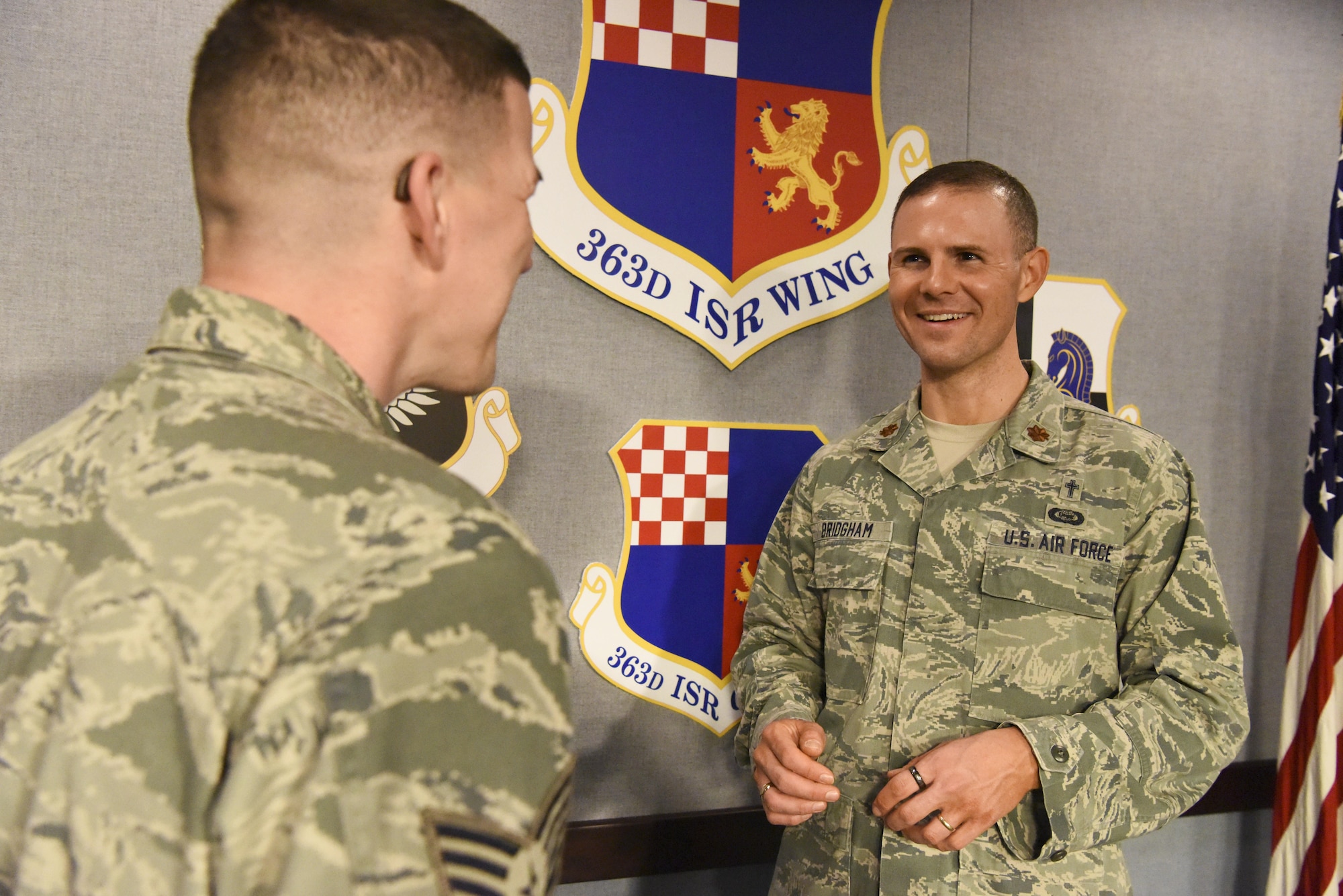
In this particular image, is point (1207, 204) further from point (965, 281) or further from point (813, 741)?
point (813, 741)

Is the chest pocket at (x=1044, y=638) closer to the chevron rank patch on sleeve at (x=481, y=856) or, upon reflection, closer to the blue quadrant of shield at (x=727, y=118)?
the blue quadrant of shield at (x=727, y=118)

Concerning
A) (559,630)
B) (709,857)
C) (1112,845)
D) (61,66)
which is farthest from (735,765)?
(61,66)

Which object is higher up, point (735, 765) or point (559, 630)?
point (559, 630)

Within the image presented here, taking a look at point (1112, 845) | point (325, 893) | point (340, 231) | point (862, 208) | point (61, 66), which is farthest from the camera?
point (862, 208)

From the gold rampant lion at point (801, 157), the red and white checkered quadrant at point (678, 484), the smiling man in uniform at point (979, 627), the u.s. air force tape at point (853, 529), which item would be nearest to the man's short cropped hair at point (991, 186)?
the smiling man in uniform at point (979, 627)

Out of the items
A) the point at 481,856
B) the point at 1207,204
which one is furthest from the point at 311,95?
the point at 1207,204

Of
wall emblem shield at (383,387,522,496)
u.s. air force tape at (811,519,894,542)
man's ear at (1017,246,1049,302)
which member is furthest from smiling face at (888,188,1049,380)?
wall emblem shield at (383,387,522,496)

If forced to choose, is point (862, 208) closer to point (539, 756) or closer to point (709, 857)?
point (709, 857)

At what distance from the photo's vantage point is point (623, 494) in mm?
1839

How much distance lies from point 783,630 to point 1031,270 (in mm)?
773

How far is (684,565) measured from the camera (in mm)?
1870

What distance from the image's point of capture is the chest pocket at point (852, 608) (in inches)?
58.6

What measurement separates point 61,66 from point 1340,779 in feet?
9.55

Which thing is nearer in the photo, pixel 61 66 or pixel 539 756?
pixel 539 756
